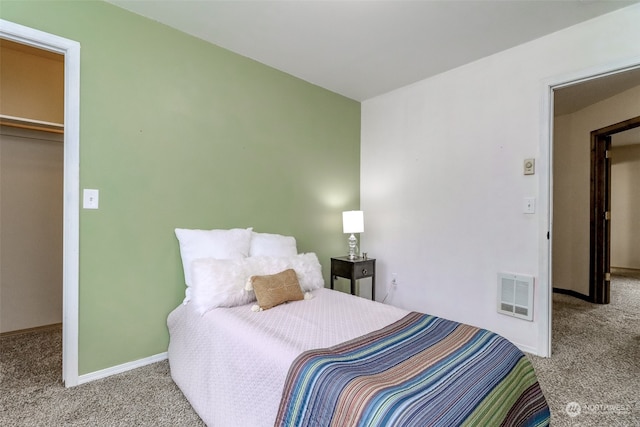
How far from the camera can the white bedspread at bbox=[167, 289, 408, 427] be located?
130 cm

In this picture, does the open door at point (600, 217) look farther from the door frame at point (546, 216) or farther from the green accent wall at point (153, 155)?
the green accent wall at point (153, 155)

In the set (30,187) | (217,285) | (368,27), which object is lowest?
(217,285)

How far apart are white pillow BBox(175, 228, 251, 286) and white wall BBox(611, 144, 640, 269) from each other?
7237 mm

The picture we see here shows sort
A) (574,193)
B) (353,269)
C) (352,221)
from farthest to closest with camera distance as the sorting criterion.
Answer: (574,193) → (352,221) → (353,269)

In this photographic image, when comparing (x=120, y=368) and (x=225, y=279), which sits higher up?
(x=225, y=279)

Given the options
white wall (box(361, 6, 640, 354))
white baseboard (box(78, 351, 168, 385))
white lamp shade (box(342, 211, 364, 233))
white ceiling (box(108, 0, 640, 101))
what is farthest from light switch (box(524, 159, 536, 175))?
white baseboard (box(78, 351, 168, 385))

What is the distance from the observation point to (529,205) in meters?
2.44

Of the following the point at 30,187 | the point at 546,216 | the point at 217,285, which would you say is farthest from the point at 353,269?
the point at 30,187

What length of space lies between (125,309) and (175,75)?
1698 mm

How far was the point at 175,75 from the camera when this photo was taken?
2305 millimetres

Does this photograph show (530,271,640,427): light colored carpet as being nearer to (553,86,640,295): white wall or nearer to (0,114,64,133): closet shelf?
(553,86,640,295): white wall

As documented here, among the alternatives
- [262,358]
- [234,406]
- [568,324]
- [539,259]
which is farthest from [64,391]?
[568,324]

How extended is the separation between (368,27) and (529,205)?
1.83 m
